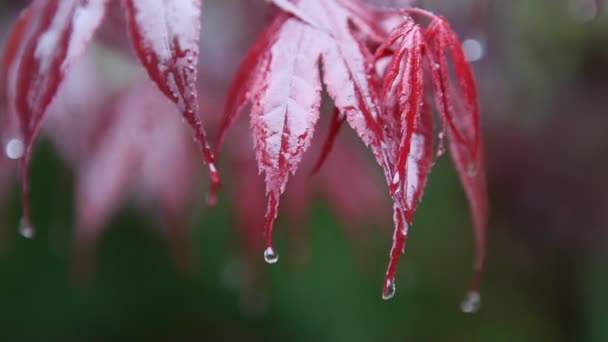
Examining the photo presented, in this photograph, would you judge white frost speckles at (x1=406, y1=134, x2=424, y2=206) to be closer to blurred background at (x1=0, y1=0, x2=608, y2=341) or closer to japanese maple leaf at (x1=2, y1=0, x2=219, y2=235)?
japanese maple leaf at (x1=2, y1=0, x2=219, y2=235)

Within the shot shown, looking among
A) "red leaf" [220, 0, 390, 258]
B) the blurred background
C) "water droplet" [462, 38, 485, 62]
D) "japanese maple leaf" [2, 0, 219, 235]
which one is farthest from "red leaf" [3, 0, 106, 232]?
the blurred background

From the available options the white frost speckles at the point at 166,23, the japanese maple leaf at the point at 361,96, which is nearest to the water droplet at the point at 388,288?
the japanese maple leaf at the point at 361,96

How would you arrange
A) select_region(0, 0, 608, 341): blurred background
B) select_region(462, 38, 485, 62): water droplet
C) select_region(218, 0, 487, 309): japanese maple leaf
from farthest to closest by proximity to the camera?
select_region(0, 0, 608, 341): blurred background → select_region(462, 38, 485, 62): water droplet → select_region(218, 0, 487, 309): japanese maple leaf

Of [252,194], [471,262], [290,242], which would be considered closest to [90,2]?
[252,194]

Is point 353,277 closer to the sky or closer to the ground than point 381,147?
closer to the ground

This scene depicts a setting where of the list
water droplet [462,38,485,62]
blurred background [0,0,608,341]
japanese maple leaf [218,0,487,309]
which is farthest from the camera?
blurred background [0,0,608,341]

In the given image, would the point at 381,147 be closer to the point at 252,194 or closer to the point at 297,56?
the point at 297,56

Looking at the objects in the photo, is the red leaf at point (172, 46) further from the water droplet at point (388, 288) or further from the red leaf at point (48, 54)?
the water droplet at point (388, 288)
